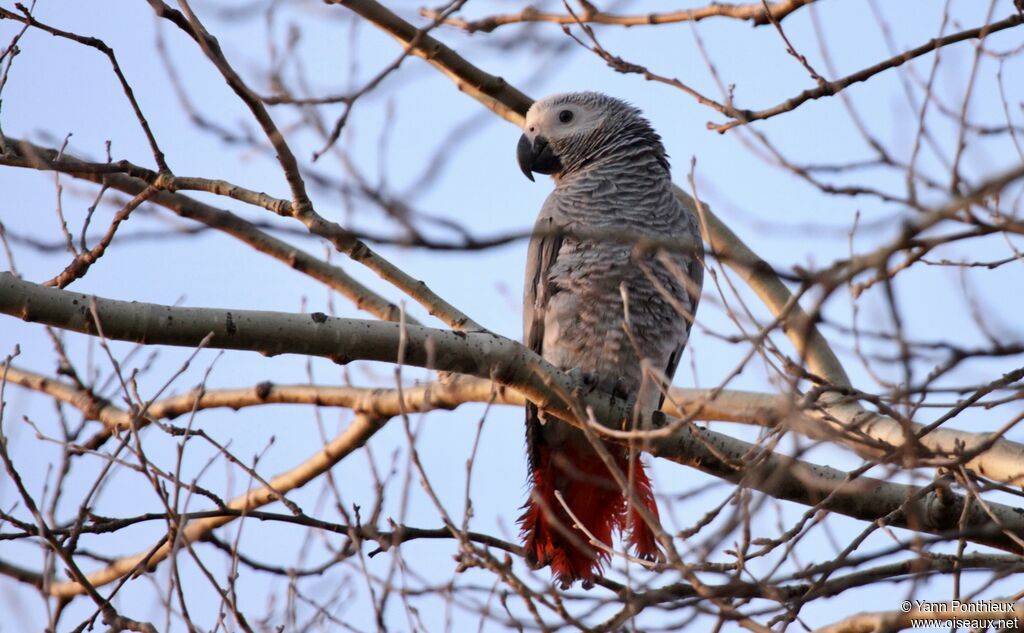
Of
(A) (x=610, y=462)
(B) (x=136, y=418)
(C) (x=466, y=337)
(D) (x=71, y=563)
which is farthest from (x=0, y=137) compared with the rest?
(A) (x=610, y=462)

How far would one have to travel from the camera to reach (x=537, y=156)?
570 centimetres

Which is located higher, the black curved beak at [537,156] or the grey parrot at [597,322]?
the black curved beak at [537,156]

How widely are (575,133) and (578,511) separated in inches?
86.1

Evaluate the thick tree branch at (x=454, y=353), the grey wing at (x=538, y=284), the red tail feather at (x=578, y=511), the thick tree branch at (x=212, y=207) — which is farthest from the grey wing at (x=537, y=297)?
the thick tree branch at (x=454, y=353)

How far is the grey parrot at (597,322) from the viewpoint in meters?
4.45

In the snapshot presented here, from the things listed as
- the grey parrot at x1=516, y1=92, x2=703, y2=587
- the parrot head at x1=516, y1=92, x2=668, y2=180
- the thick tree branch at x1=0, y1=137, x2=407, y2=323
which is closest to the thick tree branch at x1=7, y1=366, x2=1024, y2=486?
the grey parrot at x1=516, y1=92, x2=703, y2=587

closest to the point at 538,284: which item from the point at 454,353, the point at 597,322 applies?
the point at 597,322

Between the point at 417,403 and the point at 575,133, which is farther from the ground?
the point at 575,133

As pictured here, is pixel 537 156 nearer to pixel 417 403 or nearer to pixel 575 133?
pixel 575 133

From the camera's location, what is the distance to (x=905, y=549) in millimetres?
2027

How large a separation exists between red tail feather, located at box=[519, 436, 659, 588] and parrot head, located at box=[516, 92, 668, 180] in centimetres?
170

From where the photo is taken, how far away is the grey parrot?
4.45m

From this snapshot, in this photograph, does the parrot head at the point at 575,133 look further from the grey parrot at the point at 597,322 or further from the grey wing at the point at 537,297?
the grey wing at the point at 537,297

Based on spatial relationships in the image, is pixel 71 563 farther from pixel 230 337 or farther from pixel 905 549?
pixel 905 549
